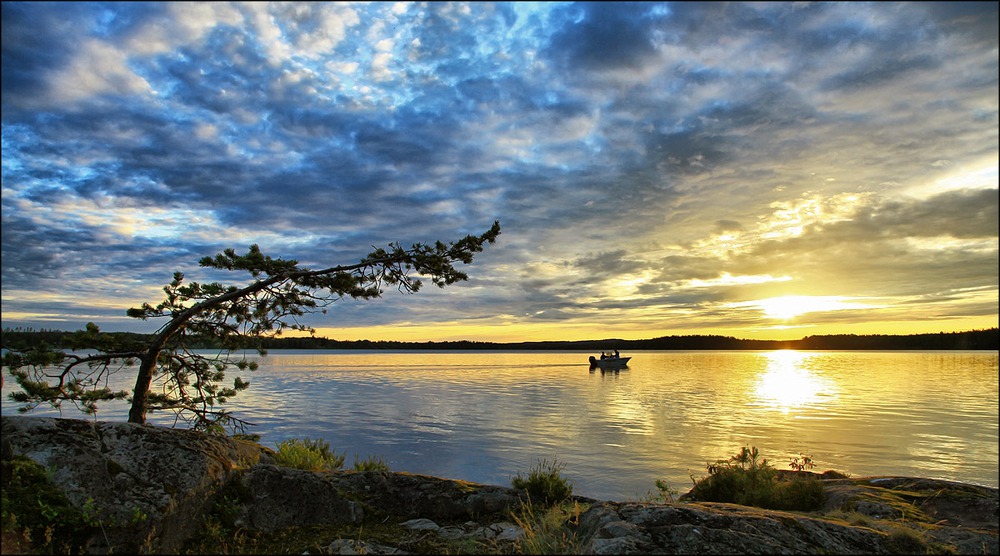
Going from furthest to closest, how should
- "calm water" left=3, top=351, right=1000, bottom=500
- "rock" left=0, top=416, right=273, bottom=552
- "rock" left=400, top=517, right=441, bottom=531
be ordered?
"calm water" left=3, top=351, right=1000, bottom=500
"rock" left=400, top=517, right=441, bottom=531
"rock" left=0, top=416, right=273, bottom=552

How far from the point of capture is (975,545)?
5.69 metres

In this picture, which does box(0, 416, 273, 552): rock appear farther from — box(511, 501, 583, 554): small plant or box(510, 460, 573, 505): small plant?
box(510, 460, 573, 505): small plant

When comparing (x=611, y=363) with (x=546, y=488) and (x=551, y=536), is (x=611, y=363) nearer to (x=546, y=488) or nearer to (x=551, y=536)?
(x=546, y=488)

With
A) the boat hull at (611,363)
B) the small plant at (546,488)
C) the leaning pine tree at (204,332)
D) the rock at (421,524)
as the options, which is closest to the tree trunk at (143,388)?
the leaning pine tree at (204,332)

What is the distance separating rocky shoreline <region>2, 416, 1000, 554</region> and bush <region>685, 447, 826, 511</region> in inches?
20.4

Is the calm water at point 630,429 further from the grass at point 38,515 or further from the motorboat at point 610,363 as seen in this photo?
the motorboat at point 610,363

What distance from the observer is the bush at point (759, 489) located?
28.9 feet

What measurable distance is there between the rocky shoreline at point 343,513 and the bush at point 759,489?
0.52 m

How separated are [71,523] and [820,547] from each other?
811 cm

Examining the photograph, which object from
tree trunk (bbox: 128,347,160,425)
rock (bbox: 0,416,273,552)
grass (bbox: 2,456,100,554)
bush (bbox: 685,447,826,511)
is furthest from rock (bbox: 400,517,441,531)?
bush (bbox: 685,447,826,511)

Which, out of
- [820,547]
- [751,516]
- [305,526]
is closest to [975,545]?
[820,547]

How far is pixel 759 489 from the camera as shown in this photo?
9.14 meters

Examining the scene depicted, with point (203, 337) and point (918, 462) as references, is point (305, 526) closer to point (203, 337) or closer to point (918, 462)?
point (203, 337)

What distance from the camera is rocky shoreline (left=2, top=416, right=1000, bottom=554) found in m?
5.55
